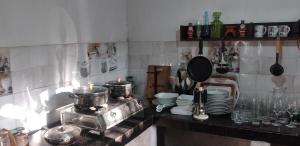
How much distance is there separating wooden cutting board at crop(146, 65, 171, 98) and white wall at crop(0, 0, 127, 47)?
1.32 ft

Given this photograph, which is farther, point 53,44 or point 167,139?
point 167,139

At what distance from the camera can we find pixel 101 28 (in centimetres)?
207

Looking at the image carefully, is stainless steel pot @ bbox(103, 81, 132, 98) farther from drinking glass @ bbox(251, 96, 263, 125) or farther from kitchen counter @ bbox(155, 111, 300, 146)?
drinking glass @ bbox(251, 96, 263, 125)

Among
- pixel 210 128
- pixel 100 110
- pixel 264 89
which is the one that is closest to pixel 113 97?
pixel 100 110

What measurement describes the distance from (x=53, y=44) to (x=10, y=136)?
0.64 metres

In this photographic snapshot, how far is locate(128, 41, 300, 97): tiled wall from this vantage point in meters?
1.82

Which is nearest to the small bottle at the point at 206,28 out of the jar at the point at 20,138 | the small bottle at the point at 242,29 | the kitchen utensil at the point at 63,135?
the small bottle at the point at 242,29

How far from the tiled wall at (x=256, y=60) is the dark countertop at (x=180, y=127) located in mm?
387

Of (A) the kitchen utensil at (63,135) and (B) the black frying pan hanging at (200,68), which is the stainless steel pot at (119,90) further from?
(B) the black frying pan hanging at (200,68)

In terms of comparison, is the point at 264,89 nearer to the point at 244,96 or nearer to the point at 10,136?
the point at 244,96

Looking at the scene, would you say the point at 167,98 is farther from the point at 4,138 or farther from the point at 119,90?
the point at 4,138

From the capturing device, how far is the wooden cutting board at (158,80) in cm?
221

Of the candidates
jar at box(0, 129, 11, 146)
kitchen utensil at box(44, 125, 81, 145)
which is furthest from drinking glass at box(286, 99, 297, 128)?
jar at box(0, 129, 11, 146)

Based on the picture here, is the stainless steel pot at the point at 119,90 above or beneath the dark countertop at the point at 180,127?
above
